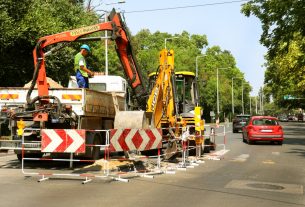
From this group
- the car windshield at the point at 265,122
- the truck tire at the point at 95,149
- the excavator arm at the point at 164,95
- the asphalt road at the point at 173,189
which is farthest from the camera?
the car windshield at the point at 265,122

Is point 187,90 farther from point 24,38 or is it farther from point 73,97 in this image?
point 24,38

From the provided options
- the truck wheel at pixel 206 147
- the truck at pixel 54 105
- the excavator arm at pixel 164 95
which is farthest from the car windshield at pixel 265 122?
the truck at pixel 54 105

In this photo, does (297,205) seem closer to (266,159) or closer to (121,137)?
(121,137)

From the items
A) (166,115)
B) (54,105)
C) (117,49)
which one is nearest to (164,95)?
(166,115)

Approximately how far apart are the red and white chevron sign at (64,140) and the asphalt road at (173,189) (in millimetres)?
782

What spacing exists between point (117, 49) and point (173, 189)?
640cm

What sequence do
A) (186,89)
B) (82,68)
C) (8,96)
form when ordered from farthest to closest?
(186,89)
(82,68)
(8,96)

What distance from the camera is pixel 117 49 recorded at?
47.9 feet

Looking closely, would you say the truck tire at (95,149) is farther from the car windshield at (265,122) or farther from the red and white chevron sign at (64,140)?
the car windshield at (265,122)

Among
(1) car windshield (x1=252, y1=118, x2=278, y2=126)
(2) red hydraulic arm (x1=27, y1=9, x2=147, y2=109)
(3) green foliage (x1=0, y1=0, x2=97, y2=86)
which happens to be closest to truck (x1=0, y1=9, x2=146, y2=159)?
(2) red hydraulic arm (x1=27, y1=9, x2=147, y2=109)

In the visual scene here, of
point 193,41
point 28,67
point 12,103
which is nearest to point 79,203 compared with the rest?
point 12,103

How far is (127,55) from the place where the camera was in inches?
578

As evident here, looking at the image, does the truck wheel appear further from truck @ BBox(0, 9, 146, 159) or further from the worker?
the worker

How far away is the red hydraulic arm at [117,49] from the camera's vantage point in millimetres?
12797
